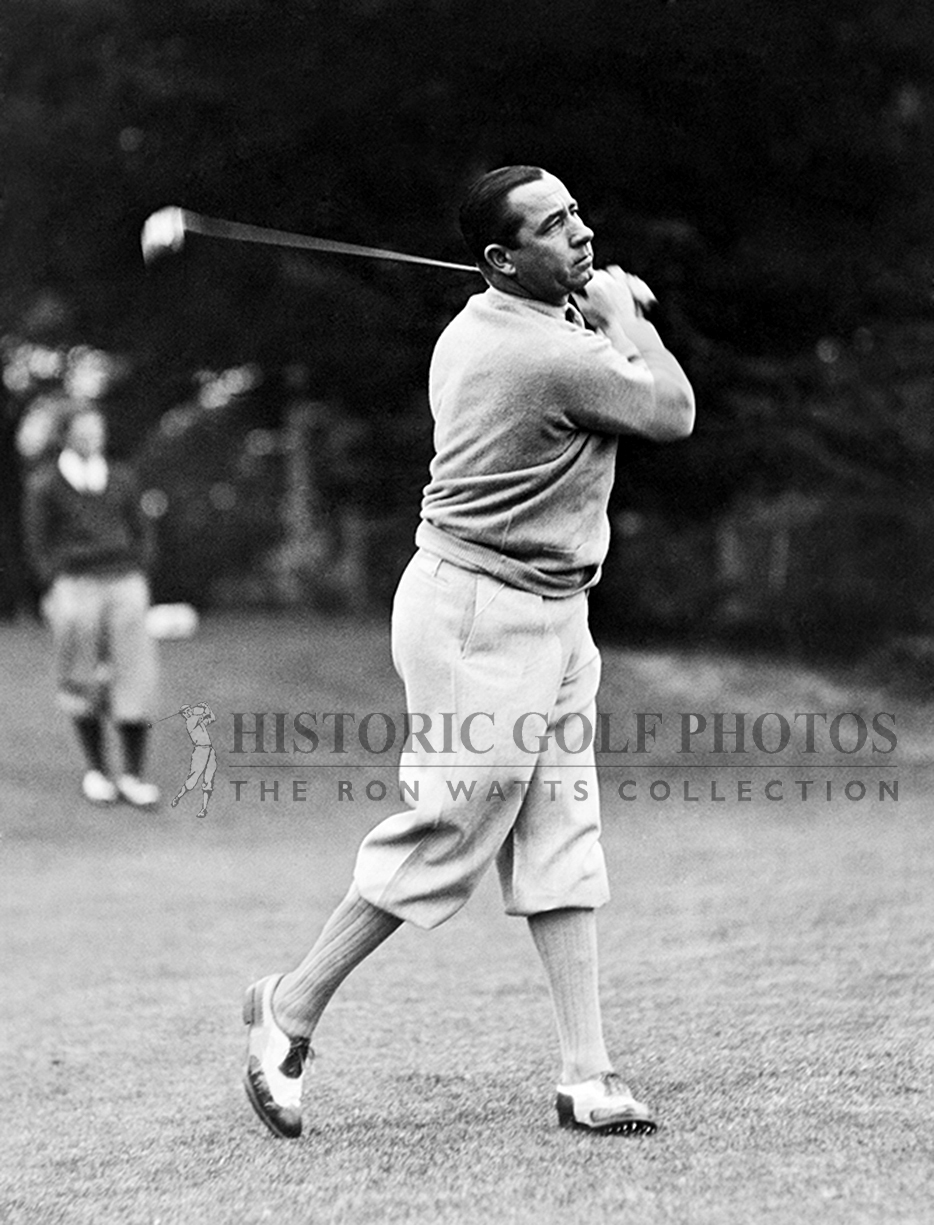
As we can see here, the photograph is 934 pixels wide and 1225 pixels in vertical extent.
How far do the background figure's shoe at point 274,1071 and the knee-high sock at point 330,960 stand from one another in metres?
0.03

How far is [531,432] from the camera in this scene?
4.15 m

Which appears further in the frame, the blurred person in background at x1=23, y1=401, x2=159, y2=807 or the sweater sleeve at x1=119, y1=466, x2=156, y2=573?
the sweater sleeve at x1=119, y1=466, x2=156, y2=573

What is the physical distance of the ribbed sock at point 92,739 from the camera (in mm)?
11430

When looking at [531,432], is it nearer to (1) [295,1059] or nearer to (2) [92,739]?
(1) [295,1059]

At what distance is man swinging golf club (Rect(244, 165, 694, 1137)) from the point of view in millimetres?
4152

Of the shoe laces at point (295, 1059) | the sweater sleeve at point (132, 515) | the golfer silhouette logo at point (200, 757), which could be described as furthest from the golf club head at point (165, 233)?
the sweater sleeve at point (132, 515)

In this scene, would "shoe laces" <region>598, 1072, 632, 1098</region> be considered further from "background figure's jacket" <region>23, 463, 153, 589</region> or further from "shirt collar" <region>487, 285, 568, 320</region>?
"background figure's jacket" <region>23, 463, 153, 589</region>

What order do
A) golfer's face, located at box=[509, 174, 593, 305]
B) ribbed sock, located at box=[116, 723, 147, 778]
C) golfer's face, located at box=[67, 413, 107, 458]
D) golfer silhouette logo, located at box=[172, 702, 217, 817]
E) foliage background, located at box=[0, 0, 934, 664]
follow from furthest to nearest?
foliage background, located at box=[0, 0, 934, 664], ribbed sock, located at box=[116, 723, 147, 778], golfer silhouette logo, located at box=[172, 702, 217, 817], golfer's face, located at box=[67, 413, 107, 458], golfer's face, located at box=[509, 174, 593, 305]

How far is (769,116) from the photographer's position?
1384 centimetres

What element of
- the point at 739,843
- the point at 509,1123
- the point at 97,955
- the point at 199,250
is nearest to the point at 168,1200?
the point at 509,1123

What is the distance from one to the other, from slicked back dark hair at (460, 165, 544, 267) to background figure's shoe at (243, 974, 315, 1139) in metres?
1.66

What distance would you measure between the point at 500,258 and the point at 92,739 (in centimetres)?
775

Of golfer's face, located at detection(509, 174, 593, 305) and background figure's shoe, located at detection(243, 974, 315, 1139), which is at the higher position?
golfer's face, located at detection(509, 174, 593, 305)

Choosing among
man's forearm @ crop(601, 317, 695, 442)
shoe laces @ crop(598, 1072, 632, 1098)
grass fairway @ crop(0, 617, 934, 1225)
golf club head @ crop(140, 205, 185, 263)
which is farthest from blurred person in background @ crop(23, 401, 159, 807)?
shoe laces @ crop(598, 1072, 632, 1098)
